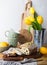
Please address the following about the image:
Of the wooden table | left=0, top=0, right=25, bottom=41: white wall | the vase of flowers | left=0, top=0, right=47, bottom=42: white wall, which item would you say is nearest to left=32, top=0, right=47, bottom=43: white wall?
left=0, top=0, right=47, bottom=42: white wall

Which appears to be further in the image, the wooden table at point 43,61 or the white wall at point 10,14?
the white wall at point 10,14

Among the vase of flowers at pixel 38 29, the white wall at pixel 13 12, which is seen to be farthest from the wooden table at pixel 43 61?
the white wall at pixel 13 12

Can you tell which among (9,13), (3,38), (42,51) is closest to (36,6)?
(9,13)

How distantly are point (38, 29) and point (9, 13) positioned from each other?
1.34 feet

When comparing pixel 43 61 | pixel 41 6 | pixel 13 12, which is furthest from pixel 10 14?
pixel 43 61

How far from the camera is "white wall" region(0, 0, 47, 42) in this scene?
168cm

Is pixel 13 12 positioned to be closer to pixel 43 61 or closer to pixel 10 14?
pixel 10 14

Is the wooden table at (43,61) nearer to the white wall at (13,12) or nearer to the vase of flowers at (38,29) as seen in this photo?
the vase of flowers at (38,29)

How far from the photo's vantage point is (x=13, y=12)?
170 cm

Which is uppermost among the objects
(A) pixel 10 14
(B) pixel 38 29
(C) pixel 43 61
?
(A) pixel 10 14

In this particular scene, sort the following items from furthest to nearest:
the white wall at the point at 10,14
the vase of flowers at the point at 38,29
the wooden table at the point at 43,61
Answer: the white wall at the point at 10,14 < the vase of flowers at the point at 38,29 < the wooden table at the point at 43,61

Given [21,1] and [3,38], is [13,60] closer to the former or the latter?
[3,38]

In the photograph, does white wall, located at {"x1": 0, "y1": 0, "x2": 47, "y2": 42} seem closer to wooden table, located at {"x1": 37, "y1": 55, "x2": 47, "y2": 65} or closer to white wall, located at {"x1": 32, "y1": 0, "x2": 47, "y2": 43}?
white wall, located at {"x1": 32, "y1": 0, "x2": 47, "y2": 43}

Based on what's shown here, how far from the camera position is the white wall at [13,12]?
5.52ft
